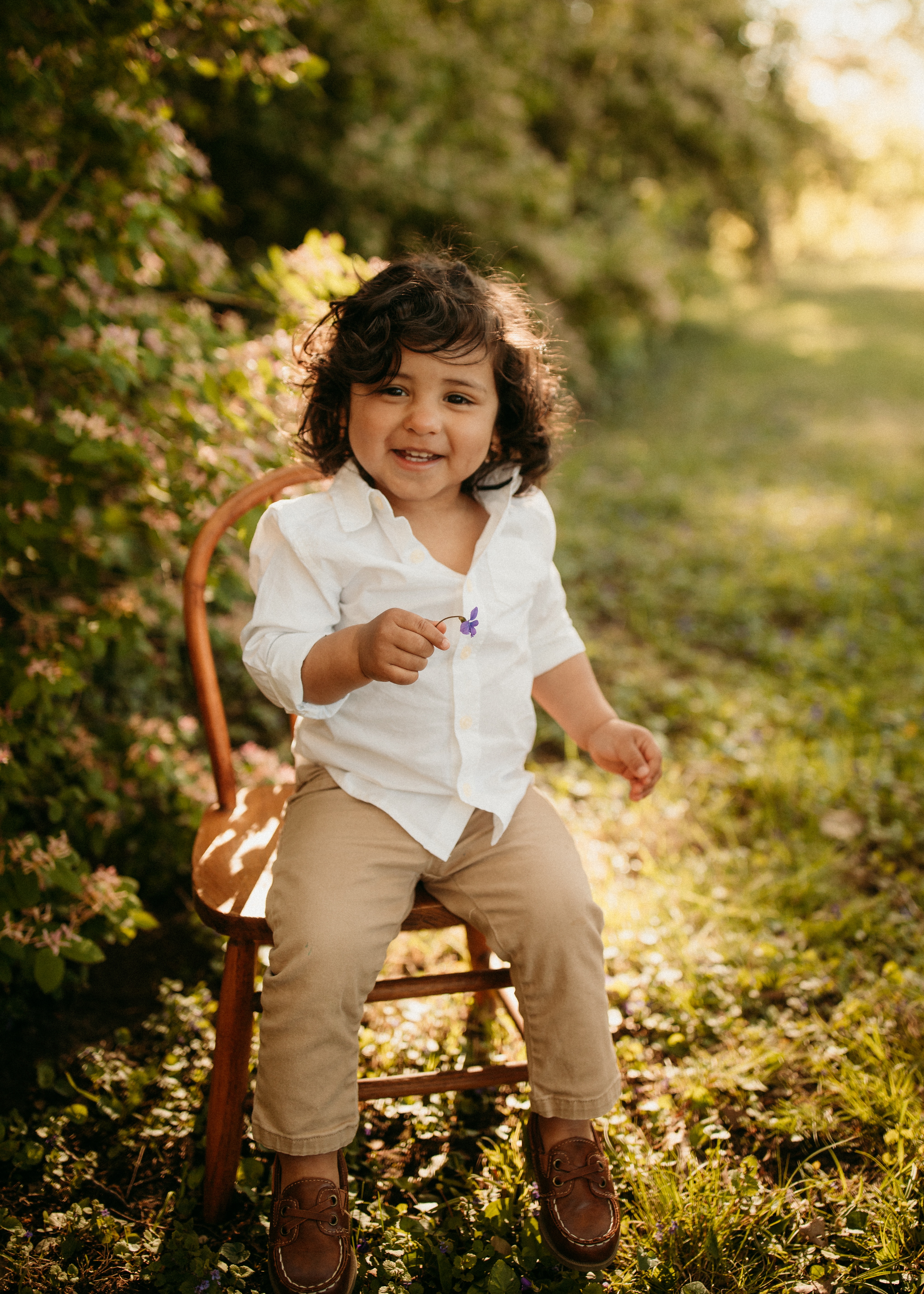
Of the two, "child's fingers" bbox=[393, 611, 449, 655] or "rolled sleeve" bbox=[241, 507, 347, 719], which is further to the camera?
"rolled sleeve" bbox=[241, 507, 347, 719]

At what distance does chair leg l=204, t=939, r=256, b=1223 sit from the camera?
5.05 feet

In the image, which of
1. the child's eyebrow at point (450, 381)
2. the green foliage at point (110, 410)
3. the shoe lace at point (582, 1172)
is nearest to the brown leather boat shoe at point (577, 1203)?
the shoe lace at point (582, 1172)

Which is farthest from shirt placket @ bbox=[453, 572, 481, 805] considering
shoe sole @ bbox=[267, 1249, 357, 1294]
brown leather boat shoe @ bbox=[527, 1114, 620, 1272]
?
shoe sole @ bbox=[267, 1249, 357, 1294]

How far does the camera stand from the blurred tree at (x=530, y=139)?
498 centimetres

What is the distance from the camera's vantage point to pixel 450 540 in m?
1.71

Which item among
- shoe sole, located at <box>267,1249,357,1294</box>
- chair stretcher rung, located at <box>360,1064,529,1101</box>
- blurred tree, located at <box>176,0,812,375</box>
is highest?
blurred tree, located at <box>176,0,812,375</box>

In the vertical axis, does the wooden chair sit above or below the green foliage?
below

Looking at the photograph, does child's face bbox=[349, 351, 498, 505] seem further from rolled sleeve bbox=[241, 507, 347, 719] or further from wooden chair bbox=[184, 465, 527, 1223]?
wooden chair bbox=[184, 465, 527, 1223]

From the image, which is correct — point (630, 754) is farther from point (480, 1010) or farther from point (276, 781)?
point (276, 781)

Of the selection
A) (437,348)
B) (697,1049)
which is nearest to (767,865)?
(697,1049)

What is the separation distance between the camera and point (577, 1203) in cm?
147

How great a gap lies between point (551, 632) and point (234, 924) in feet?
2.64

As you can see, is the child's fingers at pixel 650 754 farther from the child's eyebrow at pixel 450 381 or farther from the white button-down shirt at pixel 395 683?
the child's eyebrow at pixel 450 381

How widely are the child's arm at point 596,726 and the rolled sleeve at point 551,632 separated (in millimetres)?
22
